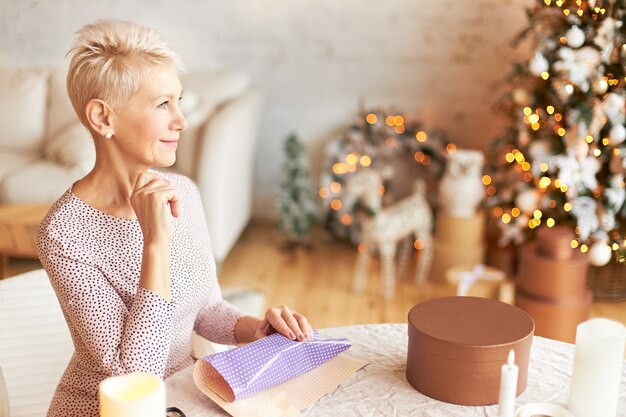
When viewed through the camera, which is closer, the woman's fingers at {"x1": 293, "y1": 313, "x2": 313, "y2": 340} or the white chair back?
the woman's fingers at {"x1": 293, "y1": 313, "x2": 313, "y2": 340}

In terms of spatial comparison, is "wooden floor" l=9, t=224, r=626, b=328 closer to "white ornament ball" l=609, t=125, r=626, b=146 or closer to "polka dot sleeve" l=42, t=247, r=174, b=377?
"white ornament ball" l=609, t=125, r=626, b=146

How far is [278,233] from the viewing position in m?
4.36

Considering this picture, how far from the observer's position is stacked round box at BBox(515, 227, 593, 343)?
3.03m

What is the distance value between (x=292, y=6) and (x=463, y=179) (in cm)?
129

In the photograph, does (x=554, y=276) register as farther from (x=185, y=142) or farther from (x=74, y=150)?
(x=74, y=150)

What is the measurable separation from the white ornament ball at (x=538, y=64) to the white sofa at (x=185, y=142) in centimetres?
132

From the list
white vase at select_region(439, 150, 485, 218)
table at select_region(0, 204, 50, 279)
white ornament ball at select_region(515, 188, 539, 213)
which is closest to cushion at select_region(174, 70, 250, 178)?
table at select_region(0, 204, 50, 279)

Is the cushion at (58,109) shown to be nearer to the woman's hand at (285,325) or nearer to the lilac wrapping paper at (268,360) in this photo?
the woman's hand at (285,325)

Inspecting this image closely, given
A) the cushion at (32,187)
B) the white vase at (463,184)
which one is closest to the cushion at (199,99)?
the cushion at (32,187)

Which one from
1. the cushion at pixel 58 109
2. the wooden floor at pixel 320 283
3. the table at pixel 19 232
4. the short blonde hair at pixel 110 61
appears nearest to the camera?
the short blonde hair at pixel 110 61

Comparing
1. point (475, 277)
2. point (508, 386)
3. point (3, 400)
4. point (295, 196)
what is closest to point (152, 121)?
point (3, 400)

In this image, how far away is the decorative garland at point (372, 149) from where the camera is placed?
4.02 meters

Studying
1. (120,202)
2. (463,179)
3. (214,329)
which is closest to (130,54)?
(120,202)

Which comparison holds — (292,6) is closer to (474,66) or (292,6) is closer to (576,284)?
(474,66)
